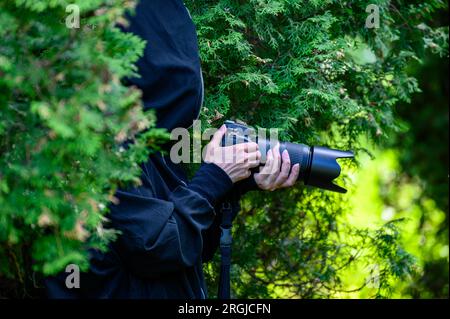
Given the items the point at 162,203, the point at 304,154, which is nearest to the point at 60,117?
the point at 162,203

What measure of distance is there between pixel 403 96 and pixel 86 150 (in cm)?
245

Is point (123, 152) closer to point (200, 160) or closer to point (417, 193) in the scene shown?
point (200, 160)

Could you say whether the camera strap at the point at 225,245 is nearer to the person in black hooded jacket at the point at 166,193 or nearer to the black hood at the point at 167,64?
the person in black hooded jacket at the point at 166,193

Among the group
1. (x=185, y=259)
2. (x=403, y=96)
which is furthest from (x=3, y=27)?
(x=403, y=96)

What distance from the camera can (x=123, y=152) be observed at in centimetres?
195

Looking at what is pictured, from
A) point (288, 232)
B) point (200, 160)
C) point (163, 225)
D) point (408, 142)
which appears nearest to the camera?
point (163, 225)

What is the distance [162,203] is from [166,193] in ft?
0.53

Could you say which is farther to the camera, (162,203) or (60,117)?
(162,203)

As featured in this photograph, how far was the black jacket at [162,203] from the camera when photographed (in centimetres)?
229

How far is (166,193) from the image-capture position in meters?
2.50

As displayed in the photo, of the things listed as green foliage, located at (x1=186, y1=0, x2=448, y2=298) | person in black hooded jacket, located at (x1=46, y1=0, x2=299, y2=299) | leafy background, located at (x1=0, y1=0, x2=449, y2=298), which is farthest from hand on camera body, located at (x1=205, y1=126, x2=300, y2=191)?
green foliage, located at (x1=186, y1=0, x2=448, y2=298)

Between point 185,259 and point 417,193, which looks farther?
point 417,193

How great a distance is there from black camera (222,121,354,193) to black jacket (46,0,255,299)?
0.14 meters

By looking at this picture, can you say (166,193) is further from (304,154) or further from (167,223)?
(304,154)
